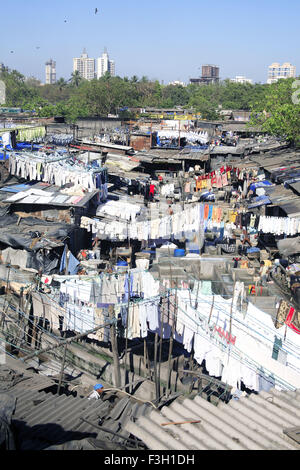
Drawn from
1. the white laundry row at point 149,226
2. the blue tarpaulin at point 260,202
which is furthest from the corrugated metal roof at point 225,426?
the blue tarpaulin at point 260,202

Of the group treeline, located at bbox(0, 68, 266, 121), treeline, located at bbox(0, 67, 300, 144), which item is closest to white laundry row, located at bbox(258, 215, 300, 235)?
treeline, located at bbox(0, 67, 300, 144)

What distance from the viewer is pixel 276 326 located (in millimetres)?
8758

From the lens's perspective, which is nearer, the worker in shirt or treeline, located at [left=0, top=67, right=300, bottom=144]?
the worker in shirt

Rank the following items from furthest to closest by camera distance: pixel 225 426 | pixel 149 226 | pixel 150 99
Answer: pixel 150 99
pixel 149 226
pixel 225 426

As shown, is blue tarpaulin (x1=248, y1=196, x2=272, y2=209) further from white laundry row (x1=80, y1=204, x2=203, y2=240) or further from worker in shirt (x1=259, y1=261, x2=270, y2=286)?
worker in shirt (x1=259, y1=261, x2=270, y2=286)

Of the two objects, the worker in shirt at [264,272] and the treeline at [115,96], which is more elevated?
the treeline at [115,96]

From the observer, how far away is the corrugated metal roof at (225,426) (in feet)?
14.2

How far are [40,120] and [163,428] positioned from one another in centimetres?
3400

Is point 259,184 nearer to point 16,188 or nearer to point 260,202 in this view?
point 260,202

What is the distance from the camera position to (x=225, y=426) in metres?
4.61

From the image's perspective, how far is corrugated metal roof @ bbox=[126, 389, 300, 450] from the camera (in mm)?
4340

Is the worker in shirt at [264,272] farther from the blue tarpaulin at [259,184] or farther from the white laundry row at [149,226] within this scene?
the blue tarpaulin at [259,184]

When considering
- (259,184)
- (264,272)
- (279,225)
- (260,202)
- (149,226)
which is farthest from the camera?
(259,184)

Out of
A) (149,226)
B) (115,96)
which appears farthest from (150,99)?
(149,226)
